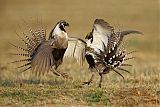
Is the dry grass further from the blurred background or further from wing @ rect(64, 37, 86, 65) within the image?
wing @ rect(64, 37, 86, 65)

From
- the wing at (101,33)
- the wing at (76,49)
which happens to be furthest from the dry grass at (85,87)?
the wing at (101,33)

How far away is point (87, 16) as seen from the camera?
114 feet

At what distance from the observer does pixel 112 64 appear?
10180 mm

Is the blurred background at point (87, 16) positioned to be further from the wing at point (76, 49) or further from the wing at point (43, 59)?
the wing at point (43, 59)

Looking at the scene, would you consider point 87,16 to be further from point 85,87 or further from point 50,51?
point 50,51

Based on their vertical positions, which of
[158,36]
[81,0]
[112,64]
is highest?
[81,0]

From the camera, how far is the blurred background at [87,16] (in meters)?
24.8

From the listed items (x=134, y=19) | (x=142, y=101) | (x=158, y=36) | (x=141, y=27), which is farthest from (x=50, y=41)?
(x=134, y=19)

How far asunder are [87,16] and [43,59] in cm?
2514

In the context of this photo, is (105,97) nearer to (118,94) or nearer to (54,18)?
(118,94)

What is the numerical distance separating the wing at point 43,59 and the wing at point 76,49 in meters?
0.59

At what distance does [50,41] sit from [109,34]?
43.9 inches

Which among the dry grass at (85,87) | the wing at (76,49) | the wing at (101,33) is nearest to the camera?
the dry grass at (85,87)

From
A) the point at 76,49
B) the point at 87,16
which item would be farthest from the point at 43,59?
the point at 87,16
